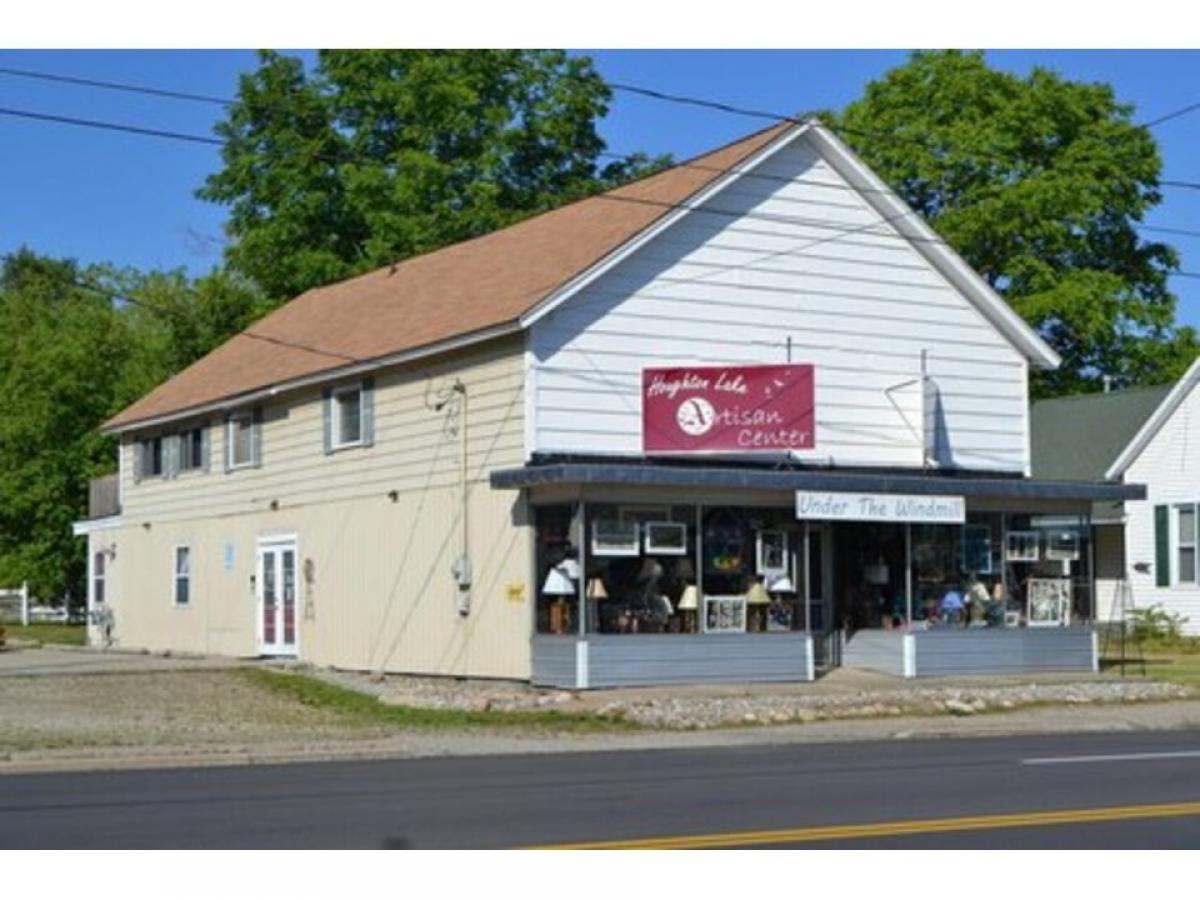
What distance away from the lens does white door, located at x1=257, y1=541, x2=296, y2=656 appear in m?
33.2

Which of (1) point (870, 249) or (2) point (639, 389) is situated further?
(1) point (870, 249)

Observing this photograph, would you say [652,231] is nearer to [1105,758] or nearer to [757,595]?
[757,595]

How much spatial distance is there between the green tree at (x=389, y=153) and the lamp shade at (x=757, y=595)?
2245 centimetres

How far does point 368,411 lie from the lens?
3034 cm

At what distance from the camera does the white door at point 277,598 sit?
33.2 m

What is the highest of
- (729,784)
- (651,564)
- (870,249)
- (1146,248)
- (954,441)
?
(1146,248)

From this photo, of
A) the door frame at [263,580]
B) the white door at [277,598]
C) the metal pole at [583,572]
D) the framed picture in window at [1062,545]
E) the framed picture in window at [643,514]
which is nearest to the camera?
the metal pole at [583,572]

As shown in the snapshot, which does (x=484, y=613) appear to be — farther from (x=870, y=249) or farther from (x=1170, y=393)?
(x=1170, y=393)

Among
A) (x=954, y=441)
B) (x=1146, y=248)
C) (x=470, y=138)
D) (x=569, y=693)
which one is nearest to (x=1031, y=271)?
(x=1146, y=248)

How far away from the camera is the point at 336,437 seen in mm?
31406

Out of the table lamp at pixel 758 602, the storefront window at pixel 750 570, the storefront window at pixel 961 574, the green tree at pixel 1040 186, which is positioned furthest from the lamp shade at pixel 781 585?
the green tree at pixel 1040 186

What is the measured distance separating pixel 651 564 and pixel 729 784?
10.5 metres

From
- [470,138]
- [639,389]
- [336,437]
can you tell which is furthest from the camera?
[470,138]

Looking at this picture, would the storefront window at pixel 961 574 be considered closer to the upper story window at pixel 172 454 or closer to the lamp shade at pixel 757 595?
the lamp shade at pixel 757 595
